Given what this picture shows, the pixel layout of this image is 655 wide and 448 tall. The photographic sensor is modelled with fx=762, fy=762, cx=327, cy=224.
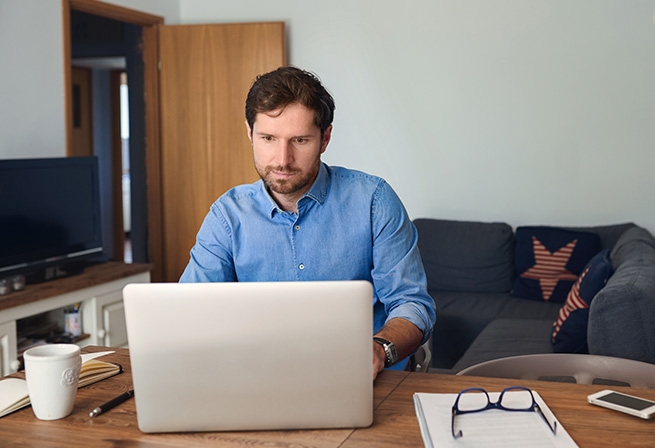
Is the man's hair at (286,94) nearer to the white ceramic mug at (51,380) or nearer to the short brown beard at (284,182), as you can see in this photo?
the short brown beard at (284,182)

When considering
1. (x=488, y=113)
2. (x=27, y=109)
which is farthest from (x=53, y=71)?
(x=488, y=113)

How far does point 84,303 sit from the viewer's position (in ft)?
12.3

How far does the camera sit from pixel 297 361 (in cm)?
123

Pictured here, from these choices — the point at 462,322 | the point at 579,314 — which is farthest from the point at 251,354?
the point at 462,322

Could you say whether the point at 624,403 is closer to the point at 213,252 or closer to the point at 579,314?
the point at 213,252

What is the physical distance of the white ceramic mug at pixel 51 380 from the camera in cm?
135

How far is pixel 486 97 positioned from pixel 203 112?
1844mm

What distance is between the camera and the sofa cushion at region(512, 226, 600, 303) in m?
4.23

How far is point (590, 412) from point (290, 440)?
1.78 feet

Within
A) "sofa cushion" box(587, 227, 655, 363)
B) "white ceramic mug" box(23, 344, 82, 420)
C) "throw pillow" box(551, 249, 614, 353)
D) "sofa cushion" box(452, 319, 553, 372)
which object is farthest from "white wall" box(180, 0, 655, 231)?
"white ceramic mug" box(23, 344, 82, 420)

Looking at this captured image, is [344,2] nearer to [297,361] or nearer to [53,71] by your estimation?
[53,71]

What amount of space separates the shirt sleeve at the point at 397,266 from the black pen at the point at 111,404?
0.62m

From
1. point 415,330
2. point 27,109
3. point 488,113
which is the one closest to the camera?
point 415,330

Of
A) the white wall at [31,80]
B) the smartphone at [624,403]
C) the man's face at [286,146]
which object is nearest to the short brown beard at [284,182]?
the man's face at [286,146]
